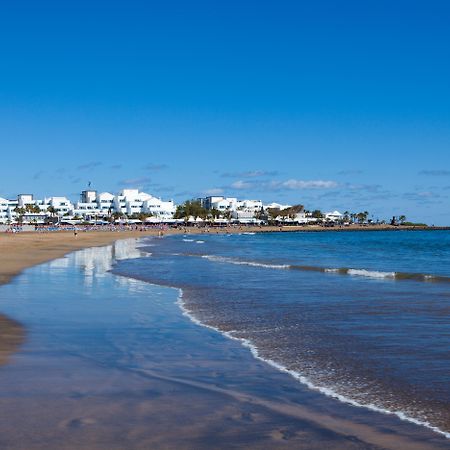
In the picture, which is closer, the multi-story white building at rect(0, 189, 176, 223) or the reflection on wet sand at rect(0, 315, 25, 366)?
the reflection on wet sand at rect(0, 315, 25, 366)

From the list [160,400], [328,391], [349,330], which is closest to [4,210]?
[349,330]

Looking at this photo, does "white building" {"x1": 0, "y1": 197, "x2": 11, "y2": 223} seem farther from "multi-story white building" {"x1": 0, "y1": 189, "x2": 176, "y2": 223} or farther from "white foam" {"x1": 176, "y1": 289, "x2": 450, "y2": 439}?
"white foam" {"x1": 176, "y1": 289, "x2": 450, "y2": 439}

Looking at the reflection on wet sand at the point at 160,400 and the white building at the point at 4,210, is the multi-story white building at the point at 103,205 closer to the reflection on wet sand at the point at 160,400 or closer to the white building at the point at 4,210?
the white building at the point at 4,210

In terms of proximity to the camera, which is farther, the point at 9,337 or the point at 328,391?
the point at 9,337

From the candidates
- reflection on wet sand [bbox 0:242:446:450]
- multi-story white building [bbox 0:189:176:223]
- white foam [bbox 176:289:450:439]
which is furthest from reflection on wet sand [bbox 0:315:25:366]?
multi-story white building [bbox 0:189:176:223]

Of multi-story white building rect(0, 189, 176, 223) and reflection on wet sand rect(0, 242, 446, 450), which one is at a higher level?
multi-story white building rect(0, 189, 176, 223)

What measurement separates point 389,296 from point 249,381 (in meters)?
10.1

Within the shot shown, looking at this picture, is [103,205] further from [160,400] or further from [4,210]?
[160,400]

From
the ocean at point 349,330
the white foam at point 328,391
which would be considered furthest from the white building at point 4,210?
the white foam at point 328,391

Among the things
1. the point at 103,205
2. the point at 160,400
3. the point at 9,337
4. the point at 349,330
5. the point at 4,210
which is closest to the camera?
the point at 160,400

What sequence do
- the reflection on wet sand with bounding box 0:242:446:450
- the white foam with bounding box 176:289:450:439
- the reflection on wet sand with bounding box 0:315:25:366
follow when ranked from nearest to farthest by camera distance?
the reflection on wet sand with bounding box 0:242:446:450 < the white foam with bounding box 176:289:450:439 < the reflection on wet sand with bounding box 0:315:25:366

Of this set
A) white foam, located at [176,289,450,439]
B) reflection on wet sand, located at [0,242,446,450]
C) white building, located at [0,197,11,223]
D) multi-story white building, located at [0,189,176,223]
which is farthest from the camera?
multi-story white building, located at [0,189,176,223]

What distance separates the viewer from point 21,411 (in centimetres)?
581

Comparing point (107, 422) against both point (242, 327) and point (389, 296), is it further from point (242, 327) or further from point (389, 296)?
point (389, 296)
